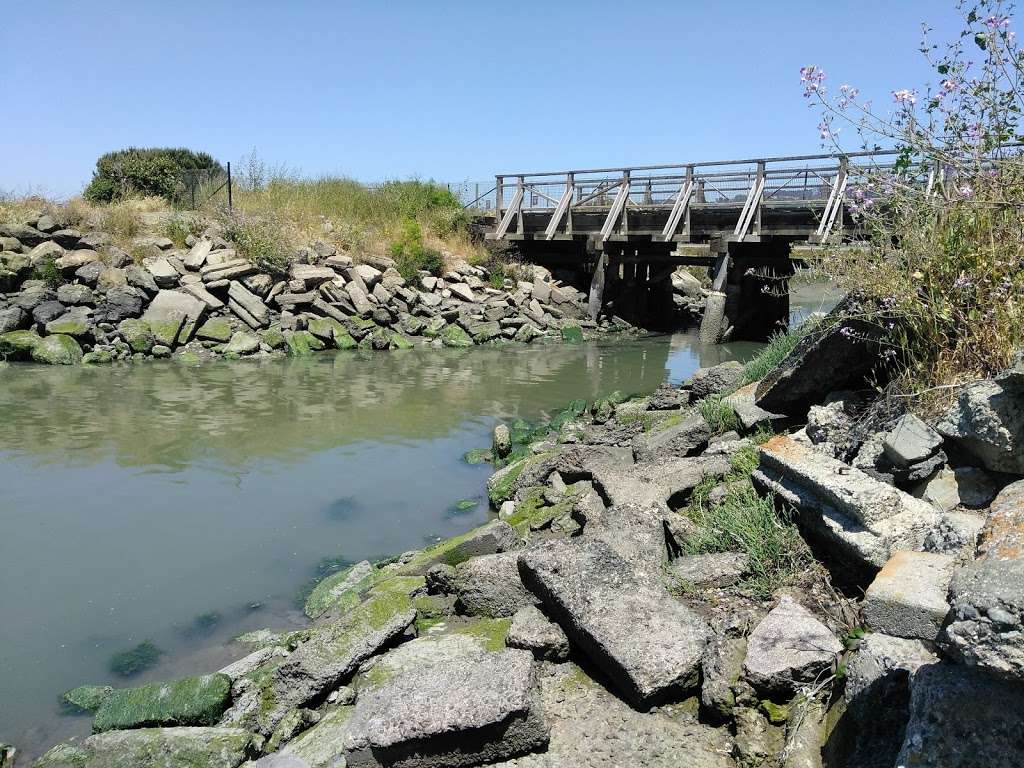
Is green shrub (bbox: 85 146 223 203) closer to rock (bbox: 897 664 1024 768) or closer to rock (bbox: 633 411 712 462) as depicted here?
rock (bbox: 633 411 712 462)

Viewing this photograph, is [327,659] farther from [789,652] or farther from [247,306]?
[247,306]

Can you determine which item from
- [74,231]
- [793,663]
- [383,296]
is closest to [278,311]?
[383,296]

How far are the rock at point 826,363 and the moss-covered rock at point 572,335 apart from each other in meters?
15.4

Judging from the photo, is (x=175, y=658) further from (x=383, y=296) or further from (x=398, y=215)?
(x=398, y=215)

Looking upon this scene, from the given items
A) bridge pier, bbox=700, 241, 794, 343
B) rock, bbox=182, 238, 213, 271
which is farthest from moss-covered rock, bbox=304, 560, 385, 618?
bridge pier, bbox=700, 241, 794, 343

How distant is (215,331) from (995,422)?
655 inches

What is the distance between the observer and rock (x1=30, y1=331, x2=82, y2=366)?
611 inches

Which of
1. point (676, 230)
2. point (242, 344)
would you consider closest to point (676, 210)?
point (676, 230)

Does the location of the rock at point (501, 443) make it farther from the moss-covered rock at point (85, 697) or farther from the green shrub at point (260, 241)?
the green shrub at point (260, 241)

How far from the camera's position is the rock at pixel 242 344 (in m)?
17.1

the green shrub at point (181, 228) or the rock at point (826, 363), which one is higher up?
the green shrub at point (181, 228)

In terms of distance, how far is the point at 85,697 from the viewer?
4812 mm

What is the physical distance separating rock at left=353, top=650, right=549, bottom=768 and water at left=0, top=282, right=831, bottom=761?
253cm

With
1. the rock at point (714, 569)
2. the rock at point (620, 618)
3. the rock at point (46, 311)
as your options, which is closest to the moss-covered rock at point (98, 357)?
the rock at point (46, 311)
